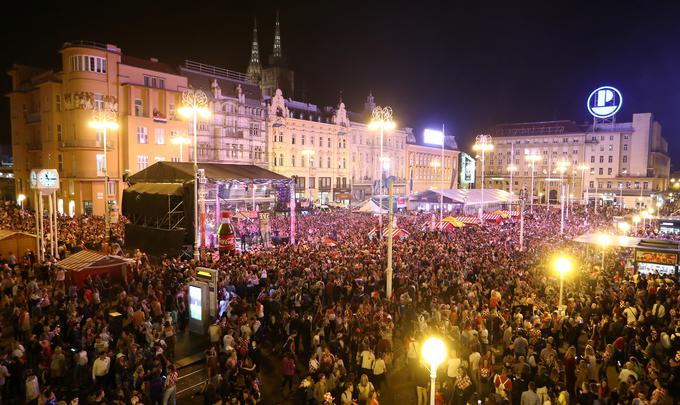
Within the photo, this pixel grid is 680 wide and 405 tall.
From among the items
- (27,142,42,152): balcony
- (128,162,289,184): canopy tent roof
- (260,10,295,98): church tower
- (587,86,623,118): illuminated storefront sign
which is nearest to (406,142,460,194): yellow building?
(260,10,295,98): church tower

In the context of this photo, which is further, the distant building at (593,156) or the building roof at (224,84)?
the distant building at (593,156)

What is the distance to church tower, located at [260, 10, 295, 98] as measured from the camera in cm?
7956

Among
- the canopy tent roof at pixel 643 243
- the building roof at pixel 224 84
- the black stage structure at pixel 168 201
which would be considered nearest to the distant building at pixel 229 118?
the building roof at pixel 224 84

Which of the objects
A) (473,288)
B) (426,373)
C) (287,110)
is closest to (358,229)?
(473,288)

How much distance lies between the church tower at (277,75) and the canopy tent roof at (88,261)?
210 feet

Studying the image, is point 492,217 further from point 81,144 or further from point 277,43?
point 277,43

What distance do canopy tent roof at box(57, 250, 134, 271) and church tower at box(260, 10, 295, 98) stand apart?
210 feet

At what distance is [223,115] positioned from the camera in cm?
5256

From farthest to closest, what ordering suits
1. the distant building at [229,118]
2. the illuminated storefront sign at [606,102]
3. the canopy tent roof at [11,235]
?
the distant building at [229,118], the illuminated storefront sign at [606,102], the canopy tent roof at [11,235]

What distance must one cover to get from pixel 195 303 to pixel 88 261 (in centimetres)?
562

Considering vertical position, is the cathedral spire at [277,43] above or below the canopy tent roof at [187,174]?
above

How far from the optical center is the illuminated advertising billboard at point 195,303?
1411 cm

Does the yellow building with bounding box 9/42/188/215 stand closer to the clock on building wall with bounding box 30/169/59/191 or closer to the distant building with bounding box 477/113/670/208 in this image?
the clock on building wall with bounding box 30/169/59/191

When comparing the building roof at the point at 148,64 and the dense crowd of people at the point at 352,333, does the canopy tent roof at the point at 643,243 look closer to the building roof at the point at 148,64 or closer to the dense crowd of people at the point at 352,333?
the dense crowd of people at the point at 352,333
